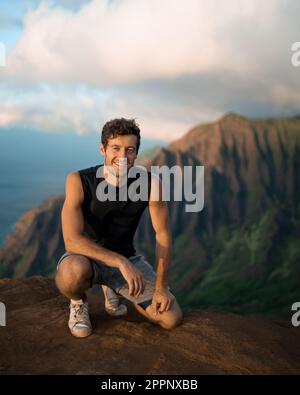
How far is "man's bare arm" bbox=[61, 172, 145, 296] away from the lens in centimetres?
455

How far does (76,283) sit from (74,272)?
0.43 feet

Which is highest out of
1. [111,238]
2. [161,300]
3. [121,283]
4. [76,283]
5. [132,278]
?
[111,238]

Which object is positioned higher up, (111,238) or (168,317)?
(111,238)

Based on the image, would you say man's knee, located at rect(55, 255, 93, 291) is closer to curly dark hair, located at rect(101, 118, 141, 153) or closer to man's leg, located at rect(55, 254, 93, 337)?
man's leg, located at rect(55, 254, 93, 337)

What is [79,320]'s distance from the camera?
483cm

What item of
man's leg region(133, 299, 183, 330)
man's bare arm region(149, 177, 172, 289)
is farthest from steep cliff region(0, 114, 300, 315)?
man's bare arm region(149, 177, 172, 289)

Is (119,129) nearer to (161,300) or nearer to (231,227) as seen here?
(161,300)

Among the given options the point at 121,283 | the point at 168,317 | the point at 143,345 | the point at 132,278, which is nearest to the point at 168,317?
the point at 168,317

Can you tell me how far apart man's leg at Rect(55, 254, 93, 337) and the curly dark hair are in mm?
1304

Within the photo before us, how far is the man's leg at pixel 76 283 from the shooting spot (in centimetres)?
463

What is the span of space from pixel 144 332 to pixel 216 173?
202 feet

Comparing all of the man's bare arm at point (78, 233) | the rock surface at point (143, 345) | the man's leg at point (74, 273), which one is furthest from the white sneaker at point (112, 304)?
the man's bare arm at point (78, 233)

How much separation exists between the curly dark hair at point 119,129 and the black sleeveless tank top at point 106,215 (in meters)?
0.37
